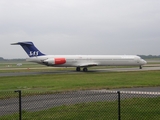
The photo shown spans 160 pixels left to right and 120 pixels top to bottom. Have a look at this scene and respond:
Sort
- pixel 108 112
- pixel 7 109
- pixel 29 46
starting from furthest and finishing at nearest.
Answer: pixel 29 46
pixel 7 109
pixel 108 112

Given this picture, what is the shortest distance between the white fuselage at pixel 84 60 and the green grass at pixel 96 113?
33.5 meters

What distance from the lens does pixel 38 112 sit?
10406 mm

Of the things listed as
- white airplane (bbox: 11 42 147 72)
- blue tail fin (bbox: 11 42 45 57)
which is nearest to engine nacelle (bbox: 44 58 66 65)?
white airplane (bbox: 11 42 147 72)

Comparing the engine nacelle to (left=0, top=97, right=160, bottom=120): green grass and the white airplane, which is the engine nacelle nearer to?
the white airplane

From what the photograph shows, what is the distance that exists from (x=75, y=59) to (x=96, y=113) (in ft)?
124

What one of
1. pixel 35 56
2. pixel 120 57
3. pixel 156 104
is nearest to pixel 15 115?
pixel 156 104

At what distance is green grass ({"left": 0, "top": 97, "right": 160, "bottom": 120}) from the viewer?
9058 millimetres

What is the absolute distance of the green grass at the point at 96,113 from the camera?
9.06m

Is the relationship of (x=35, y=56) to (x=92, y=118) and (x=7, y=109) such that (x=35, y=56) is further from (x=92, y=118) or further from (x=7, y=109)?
(x=92, y=118)

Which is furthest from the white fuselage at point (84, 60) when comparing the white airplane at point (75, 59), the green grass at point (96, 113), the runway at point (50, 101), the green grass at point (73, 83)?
the green grass at point (96, 113)

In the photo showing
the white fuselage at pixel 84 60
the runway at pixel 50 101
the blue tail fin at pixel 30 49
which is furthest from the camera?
the white fuselage at pixel 84 60

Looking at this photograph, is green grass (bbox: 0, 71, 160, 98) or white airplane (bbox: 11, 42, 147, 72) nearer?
green grass (bbox: 0, 71, 160, 98)

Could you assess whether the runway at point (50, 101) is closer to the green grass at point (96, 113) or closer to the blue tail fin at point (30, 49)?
the green grass at point (96, 113)

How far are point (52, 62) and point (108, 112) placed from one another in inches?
1393
